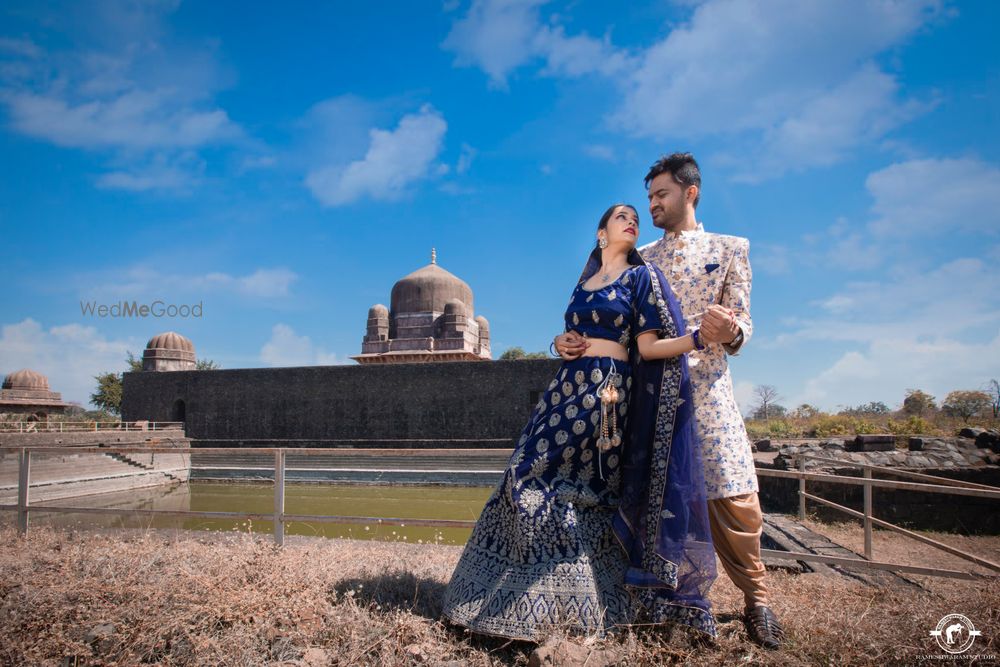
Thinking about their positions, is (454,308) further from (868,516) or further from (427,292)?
(868,516)

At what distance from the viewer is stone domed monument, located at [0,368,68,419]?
65.7 feet

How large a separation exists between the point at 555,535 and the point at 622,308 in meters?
0.75

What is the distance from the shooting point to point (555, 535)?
1687 mm

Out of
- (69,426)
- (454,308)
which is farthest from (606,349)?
(454,308)

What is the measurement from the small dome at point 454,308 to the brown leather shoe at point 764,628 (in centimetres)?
2110

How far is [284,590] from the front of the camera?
2113 millimetres

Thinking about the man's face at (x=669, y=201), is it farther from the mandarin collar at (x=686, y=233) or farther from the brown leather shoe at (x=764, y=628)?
the brown leather shoe at (x=764, y=628)

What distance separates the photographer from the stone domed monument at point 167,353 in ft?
75.3

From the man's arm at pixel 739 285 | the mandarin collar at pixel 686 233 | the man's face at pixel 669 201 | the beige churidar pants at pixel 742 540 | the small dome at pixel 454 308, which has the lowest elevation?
the beige churidar pants at pixel 742 540

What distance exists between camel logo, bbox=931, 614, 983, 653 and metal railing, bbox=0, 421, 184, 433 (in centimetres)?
1881

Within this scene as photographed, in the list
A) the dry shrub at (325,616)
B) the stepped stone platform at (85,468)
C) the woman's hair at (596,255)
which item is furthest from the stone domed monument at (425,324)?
the woman's hair at (596,255)

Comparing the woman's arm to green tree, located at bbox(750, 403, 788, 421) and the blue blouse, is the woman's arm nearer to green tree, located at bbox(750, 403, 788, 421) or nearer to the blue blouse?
the blue blouse

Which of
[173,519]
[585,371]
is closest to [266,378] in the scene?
[173,519]

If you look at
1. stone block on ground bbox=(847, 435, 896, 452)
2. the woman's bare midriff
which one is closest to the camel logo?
the woman's bare midriff
